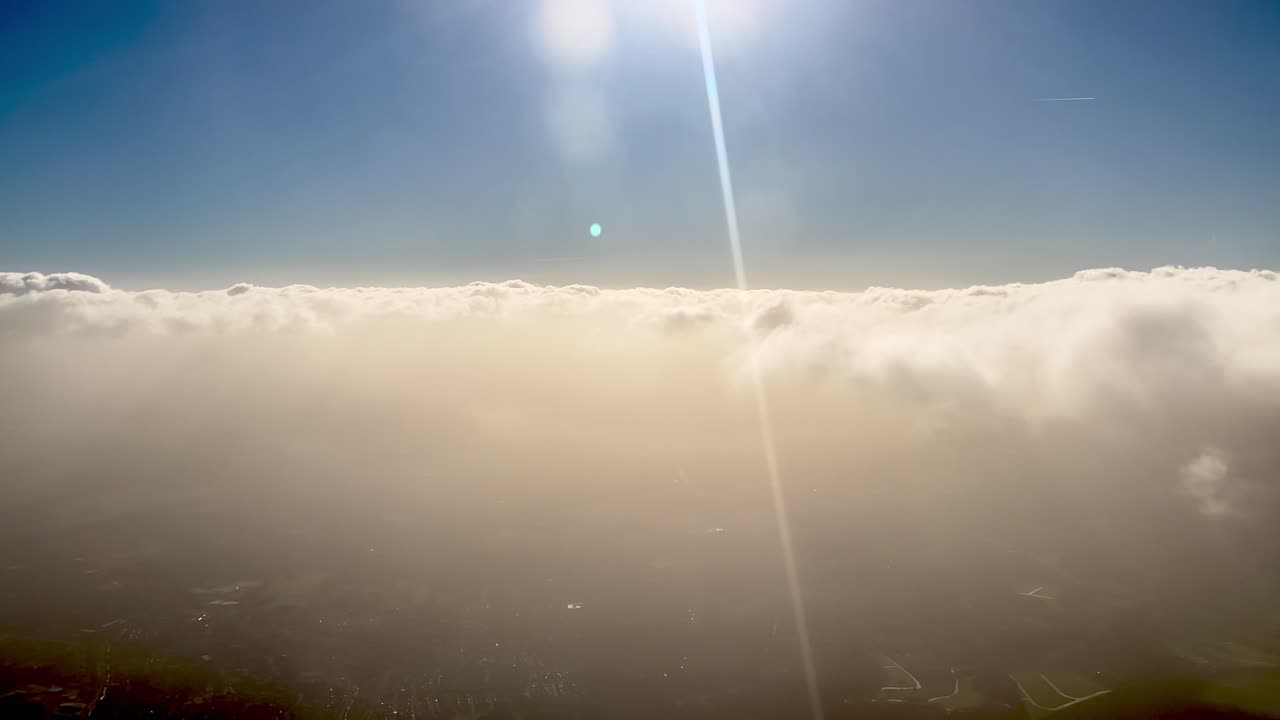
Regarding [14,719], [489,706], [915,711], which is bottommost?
[915,711]

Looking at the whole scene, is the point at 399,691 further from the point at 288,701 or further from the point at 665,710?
the point at 665,710

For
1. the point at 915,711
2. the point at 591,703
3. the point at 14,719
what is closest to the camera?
the point at 14,719

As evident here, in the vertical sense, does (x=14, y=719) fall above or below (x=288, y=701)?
above

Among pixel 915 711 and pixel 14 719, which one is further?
pixel 915 711

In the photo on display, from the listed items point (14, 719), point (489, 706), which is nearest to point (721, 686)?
point (489, 706)

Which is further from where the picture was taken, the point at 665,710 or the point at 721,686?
the point at 721,686

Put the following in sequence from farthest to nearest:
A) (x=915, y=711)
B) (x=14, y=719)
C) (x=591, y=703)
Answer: (x=591, y=703), (x=915, y=711), (x=14, y=719)

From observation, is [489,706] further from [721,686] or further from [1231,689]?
[1231,689]

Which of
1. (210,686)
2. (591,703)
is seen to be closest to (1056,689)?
(591,703)

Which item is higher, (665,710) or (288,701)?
(288,701)
